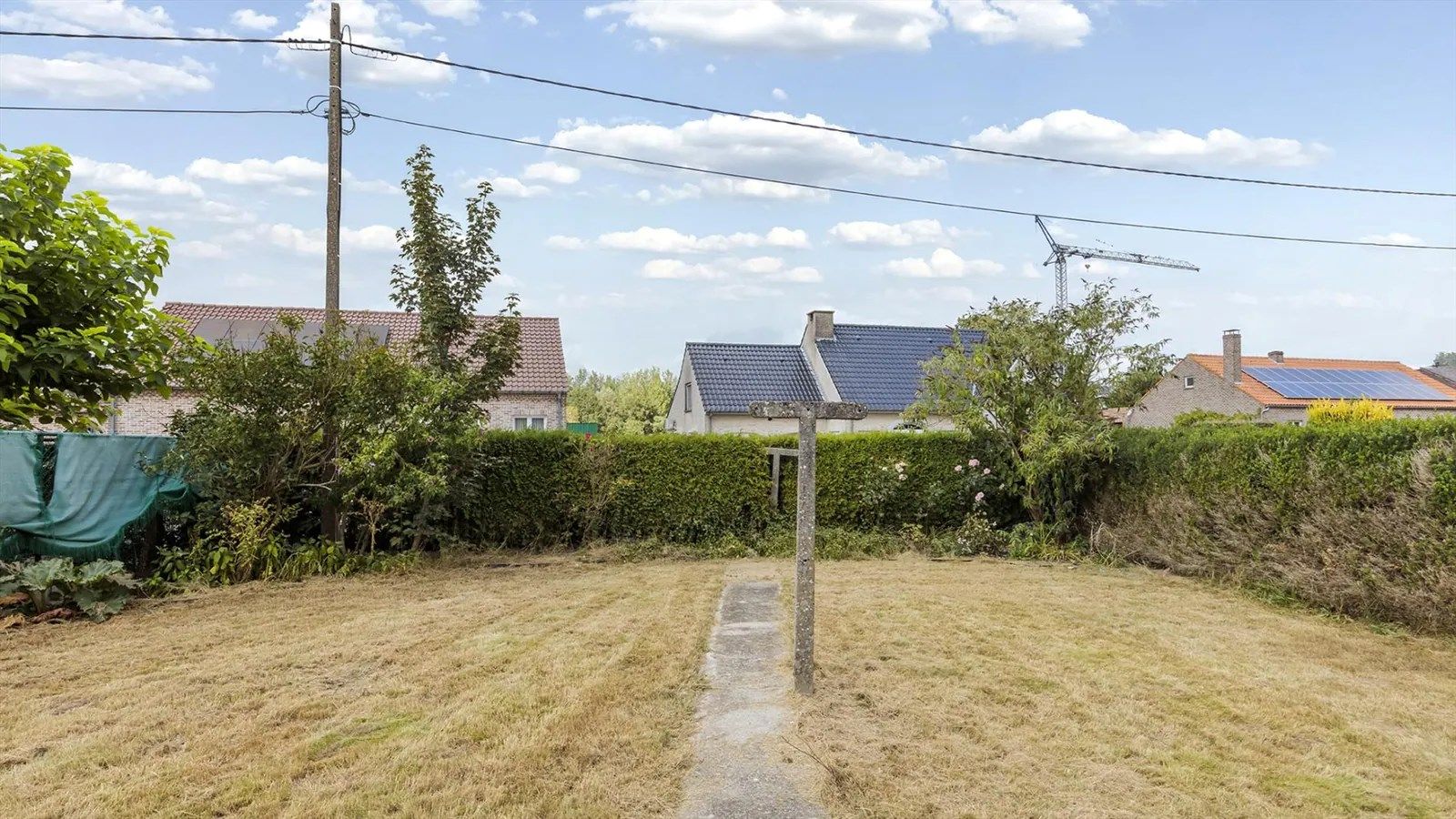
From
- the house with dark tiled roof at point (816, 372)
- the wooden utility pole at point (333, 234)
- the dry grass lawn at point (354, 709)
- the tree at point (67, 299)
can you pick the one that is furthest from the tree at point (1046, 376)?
the house with dark tiled roof at point (816, 372)

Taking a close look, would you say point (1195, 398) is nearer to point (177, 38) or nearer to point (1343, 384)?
point (1343, 384)

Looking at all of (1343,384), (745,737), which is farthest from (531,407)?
(1343,384)

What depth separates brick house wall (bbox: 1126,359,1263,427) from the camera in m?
34.0

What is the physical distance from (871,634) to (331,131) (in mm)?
9235

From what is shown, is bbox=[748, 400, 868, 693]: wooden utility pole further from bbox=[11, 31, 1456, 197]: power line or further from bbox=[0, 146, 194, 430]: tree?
bbox=[11, 31, 1456, 197]: power line

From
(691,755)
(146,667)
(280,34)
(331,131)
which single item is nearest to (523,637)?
(146,667)

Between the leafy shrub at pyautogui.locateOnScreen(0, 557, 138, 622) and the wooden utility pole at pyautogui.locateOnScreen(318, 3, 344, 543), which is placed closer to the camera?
the leafy shrub at pyautogui.locateOnScreen(0, 557, 138, 622)

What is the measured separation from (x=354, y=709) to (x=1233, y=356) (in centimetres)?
3717

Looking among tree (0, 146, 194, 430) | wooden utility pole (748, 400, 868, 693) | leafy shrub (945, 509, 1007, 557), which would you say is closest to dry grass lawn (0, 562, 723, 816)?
wooden utility pole (748, 400, 868, 693)

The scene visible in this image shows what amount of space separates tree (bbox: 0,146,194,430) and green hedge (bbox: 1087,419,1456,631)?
11666mm

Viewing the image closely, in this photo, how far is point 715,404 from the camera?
87.3 feet

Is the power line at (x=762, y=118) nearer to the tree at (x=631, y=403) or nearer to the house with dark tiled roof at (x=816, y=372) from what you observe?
the house with dark tiled roof at (x=816, y=372)

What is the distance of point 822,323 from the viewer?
28.5m

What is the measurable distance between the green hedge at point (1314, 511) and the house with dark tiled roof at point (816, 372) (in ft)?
49.1
